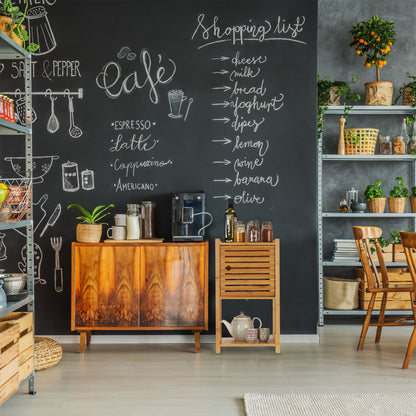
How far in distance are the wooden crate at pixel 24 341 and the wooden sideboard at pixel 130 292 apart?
867 mm

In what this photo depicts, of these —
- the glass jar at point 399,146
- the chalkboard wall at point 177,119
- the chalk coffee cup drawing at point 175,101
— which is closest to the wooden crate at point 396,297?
the chalkboard wall at point 177,119

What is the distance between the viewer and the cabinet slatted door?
399cm

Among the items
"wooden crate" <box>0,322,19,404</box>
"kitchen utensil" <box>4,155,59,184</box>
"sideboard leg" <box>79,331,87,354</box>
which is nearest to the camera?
"wooden crate" <box>0,322,19,404</box>

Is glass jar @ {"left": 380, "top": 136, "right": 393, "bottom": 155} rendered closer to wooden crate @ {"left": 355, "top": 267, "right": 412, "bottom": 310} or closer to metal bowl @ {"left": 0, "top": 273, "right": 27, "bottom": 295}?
wooden crate @ {"left": 355, "top": 267, "right": 412, "bottom": 310}

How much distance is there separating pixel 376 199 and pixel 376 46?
1429 mm

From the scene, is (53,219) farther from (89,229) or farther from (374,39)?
(374,39)

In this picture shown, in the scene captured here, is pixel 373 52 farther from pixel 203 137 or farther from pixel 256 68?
pixel 203 137

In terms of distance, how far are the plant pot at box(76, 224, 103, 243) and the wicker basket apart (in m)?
2.52

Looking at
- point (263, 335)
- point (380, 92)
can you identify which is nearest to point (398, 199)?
point (380, 92)

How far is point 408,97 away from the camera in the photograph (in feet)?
16.7

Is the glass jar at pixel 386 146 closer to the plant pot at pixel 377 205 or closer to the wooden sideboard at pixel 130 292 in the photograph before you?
the plant pot at pixel 377 205

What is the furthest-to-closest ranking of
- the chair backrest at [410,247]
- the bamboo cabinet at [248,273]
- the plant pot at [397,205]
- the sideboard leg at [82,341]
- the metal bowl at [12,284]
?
the plant pot at [397,205] → the sideboard leg at [82,341] → the bamboo cabinet at [248,273] → the chair backrest at [410,247] → the metal bowl at [12,284]

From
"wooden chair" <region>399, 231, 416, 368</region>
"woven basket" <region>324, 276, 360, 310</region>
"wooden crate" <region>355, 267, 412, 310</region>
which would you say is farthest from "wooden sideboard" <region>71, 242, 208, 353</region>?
"wooden crate" <region>355, 267, 412, 310</region>

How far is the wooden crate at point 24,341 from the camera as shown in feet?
9.67
